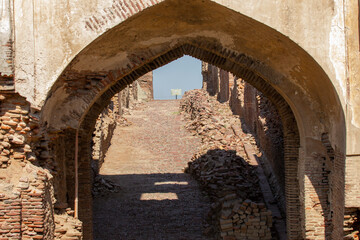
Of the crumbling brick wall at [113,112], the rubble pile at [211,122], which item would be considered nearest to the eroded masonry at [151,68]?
the crumbling brick wall at [113,112]

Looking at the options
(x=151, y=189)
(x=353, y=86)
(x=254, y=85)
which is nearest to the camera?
(x=353, y=86)

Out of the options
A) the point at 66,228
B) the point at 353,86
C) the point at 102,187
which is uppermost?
the point at 353,86

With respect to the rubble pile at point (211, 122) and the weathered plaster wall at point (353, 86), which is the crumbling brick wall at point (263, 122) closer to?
the rubble pile at point (211, 122)

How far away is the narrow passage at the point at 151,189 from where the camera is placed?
30.1 ft

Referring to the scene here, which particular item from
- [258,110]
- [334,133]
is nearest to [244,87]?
[258,110]

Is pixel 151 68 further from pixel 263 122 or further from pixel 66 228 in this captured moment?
pixel 263 122

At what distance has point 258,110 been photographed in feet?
41.7

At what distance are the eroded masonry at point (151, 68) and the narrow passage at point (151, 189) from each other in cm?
220

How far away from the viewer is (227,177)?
1090 centimetres

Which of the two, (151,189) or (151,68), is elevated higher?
(151,68)

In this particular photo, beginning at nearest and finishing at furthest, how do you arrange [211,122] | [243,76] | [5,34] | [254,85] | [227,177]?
[5,34]
[243,76]
[254,85]
[227,177]
[211,122]

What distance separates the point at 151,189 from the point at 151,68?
5.29 m

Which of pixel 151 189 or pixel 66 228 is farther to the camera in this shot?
pixel 151 189

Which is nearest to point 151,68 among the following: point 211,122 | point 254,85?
point 254,85
